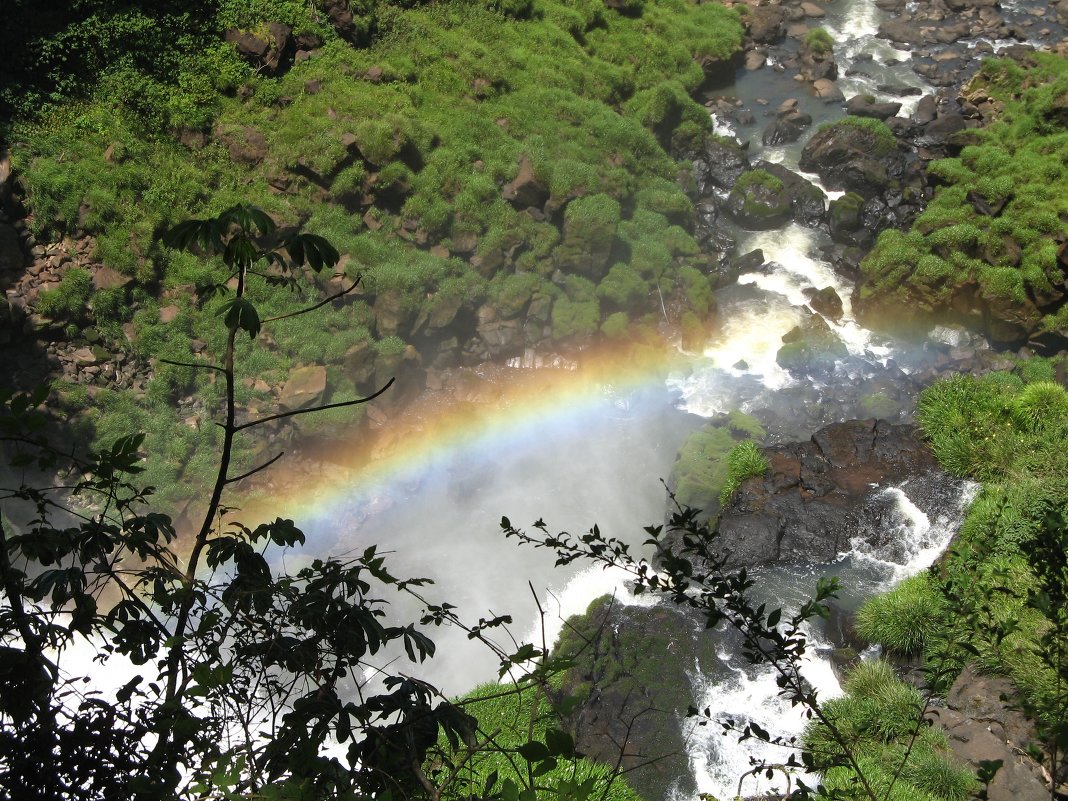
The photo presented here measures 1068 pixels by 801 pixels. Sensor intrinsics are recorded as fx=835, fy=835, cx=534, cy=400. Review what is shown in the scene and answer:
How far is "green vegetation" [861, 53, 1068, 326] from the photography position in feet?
58.3

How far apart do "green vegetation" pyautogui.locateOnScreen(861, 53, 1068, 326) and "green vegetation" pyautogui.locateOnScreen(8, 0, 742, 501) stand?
4439mm

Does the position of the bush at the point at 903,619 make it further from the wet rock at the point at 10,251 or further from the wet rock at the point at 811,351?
the wet rock at the point at 10,251

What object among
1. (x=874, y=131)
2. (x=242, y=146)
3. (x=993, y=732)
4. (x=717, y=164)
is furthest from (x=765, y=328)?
(x=242, y=146)

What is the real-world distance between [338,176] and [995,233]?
14.6m

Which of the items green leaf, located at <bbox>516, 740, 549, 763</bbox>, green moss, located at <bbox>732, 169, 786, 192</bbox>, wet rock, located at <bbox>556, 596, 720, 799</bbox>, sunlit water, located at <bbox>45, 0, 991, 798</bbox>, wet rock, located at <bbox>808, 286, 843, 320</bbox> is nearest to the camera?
green leaf, located at <bbox>516, 740, 549, 763</bbox>

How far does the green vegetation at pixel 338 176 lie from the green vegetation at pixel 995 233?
4439mm

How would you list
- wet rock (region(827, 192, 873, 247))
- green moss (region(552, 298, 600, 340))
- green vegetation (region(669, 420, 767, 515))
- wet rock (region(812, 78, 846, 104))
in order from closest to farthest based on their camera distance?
green vegetation (region(669, 420, 767, 515)), green moss (region(552, 298, 600, 340)), wet rock (region(827, 192, 873, 247)), wet rock (region(812, 78, 846, 104))

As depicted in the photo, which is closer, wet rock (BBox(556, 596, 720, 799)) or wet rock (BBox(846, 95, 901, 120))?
wet rock (BBox(556, 596, 720, 799))

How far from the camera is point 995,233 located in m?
18.6

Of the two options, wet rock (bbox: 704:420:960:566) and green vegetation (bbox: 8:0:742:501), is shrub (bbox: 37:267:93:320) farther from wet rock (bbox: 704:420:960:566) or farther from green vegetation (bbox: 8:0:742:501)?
wet rock (bbox: 704:420:960:566)

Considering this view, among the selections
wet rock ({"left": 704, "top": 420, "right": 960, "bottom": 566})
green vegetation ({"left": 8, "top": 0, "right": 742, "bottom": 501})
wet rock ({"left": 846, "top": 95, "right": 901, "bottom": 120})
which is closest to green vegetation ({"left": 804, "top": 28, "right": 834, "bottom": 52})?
wet rock ({"left": 846, "top": 95, "right": 901, "bottom": 120})

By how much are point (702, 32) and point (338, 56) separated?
12424mm

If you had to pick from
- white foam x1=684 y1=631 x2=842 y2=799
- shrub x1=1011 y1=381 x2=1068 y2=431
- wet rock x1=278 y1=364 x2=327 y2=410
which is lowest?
white foam x1=684 y1=631 x2=842 y2=799

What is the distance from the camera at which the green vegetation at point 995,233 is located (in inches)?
699
